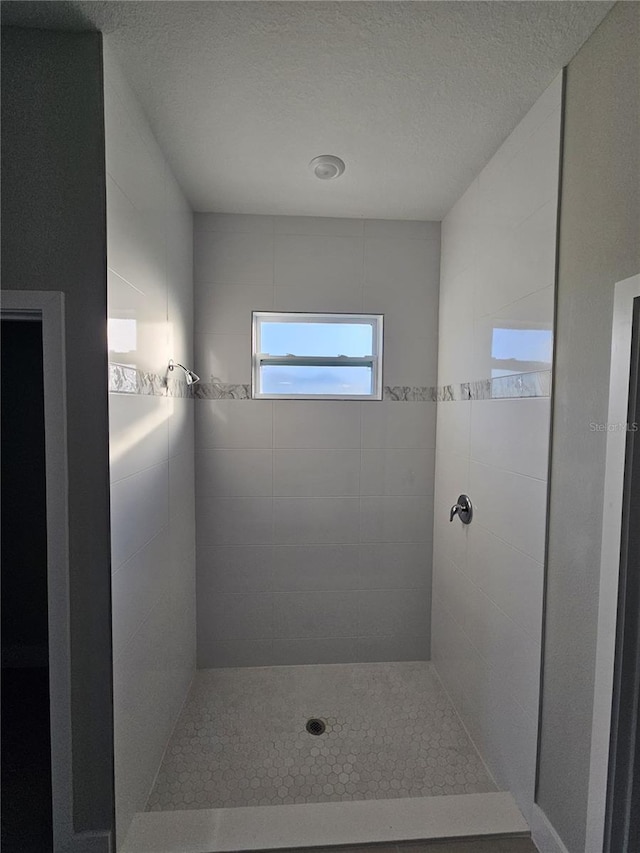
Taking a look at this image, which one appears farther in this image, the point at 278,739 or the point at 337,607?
the point at 337,607

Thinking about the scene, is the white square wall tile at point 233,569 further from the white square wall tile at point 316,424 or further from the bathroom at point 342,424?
the white square wall tile at point 316,424

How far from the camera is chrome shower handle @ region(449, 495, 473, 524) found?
1.95 metres

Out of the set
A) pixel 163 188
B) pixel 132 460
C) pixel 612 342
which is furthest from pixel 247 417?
pixel 612 342

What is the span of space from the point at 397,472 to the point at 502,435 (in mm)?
814

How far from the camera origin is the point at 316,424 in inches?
92.7

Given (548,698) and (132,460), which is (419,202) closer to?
(132,460)

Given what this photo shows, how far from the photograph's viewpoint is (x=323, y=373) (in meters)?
2.41

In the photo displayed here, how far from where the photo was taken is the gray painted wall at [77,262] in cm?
120

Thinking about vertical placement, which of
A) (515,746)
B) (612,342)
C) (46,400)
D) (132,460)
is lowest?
(515,746)

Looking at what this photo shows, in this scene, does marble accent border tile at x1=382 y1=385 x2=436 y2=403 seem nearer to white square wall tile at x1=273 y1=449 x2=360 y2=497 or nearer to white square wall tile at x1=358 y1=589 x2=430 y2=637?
white square wall tile at x1=273 y1=449 x2=360 y2=497

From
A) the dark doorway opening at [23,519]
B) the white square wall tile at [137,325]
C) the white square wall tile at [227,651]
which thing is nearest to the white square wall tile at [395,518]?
the white square wall tile at [227,651]

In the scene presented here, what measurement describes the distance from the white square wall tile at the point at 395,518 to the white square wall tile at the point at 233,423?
2.28 ft

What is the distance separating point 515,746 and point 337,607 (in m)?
1.07

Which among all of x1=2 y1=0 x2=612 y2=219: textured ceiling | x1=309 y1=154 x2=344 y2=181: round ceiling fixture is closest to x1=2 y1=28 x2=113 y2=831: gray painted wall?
x1=2 y1=0 x2=612 y2=219: textured ceiling
